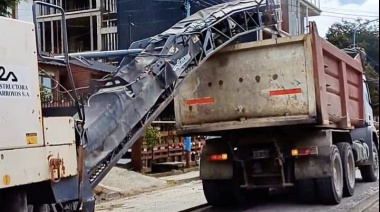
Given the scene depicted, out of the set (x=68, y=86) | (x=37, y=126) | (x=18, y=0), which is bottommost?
(x=37, y=126)

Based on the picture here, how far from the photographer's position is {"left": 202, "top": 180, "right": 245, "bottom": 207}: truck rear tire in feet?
36.3

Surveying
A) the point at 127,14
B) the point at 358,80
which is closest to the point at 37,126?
the point at 358,80

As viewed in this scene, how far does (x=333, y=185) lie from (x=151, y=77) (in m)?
3.90

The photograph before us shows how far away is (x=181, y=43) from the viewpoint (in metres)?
9.58

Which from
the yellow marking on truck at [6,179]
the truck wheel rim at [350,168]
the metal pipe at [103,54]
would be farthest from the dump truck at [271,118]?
the yellow marking on truck at [6,179]

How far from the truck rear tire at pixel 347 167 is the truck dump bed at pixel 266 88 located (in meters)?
0.43

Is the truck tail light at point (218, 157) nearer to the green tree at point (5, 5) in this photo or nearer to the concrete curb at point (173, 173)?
the green tree at point (5, 5)

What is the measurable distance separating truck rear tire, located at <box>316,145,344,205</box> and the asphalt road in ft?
0.46

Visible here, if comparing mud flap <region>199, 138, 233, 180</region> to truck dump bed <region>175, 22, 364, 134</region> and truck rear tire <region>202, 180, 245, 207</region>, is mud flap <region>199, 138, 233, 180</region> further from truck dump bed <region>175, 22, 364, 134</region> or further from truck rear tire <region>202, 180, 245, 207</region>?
truck dump bed <region>175, 22, 364, 134</region>

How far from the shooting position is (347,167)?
1138 cm

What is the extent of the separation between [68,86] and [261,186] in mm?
5250

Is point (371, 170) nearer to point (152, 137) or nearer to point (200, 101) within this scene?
point (200, 101)

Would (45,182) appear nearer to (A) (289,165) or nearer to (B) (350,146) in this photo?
(A) (289,165)

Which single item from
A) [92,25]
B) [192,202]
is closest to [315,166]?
[192,202]
